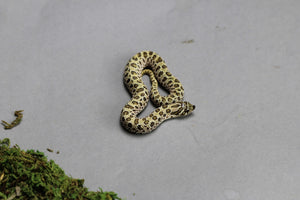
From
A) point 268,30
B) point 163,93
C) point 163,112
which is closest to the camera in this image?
point 163,112

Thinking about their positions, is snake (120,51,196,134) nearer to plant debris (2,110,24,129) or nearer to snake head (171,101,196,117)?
snake head (171,101,196,117)

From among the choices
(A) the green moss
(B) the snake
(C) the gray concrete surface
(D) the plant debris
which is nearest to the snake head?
(B) the snake

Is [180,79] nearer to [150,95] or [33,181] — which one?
[150,95]

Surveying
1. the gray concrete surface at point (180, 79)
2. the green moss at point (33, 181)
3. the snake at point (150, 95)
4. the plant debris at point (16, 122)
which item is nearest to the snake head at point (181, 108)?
the snake at point (150, 95)

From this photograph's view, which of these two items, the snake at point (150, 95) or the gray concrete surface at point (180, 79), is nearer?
the gray concrete surface at point (180, 79)

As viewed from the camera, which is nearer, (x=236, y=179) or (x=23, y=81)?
(x=236, y=179)

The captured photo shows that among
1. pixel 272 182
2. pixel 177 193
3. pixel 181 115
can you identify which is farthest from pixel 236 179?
pixel 181 115

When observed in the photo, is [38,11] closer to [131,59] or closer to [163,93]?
[131,59]

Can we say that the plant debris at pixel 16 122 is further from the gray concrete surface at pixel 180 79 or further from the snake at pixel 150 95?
the snake at pixel 150 95

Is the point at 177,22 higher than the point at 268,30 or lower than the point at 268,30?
higher
